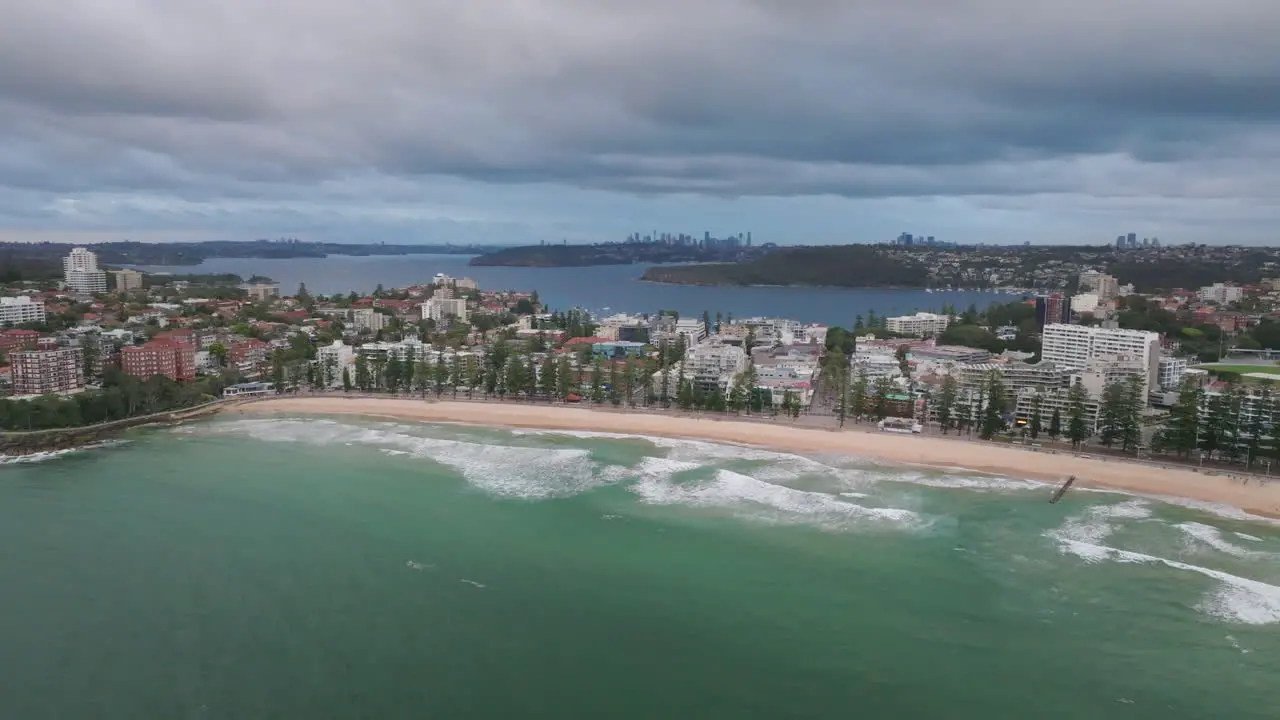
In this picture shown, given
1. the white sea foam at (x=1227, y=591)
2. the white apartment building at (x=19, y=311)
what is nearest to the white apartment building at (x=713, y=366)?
the white sea foam at (x=1227, y=591)

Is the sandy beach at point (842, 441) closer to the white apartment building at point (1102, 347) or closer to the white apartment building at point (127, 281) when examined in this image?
the white apartment building at point (1102, 347)

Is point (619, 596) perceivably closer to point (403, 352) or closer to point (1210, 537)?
point (1210, 537)

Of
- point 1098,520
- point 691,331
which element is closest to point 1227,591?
point 1098,520

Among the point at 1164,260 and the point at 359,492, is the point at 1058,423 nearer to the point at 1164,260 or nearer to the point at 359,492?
the point at 359,492

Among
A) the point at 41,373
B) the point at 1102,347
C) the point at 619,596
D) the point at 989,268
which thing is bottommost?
the point at 619,596

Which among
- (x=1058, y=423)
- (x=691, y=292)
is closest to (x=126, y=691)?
(x=1058, y=423)

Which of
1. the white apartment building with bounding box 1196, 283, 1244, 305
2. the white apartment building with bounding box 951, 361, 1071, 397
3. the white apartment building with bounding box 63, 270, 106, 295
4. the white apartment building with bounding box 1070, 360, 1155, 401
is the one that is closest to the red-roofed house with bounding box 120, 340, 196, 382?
the white apartment building with bounding box 951, 361, 1071, 397
